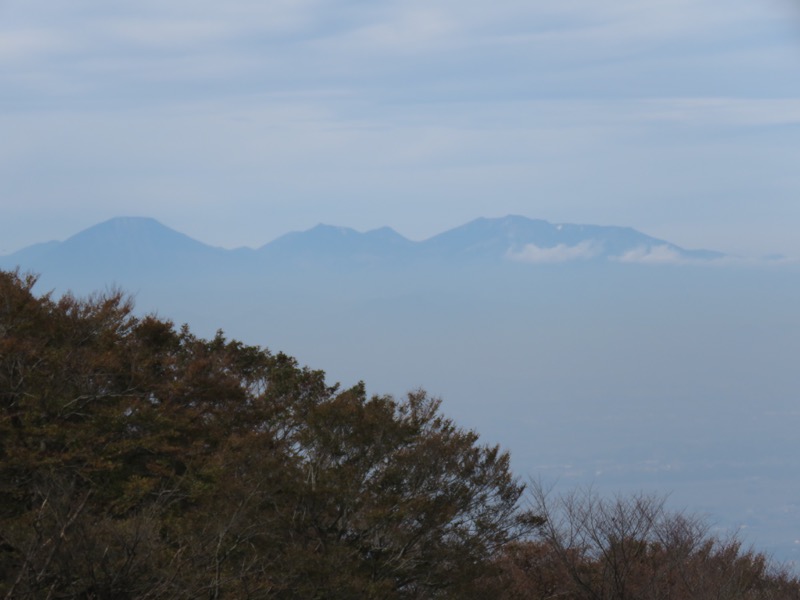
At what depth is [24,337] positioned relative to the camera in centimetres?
2250

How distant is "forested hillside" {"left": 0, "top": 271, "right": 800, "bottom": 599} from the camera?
19.0m

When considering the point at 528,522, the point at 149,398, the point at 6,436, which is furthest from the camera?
the point at 528,522

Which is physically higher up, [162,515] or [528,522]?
[162,515]

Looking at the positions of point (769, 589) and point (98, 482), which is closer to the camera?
point (98, 482)

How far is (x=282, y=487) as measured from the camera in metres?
21.6

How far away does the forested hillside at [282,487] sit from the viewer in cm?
1897

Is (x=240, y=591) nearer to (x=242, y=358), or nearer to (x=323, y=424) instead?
(x=323, y=424)

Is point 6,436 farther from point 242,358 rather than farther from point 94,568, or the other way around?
point 242,358

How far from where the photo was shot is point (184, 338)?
31.3 metres

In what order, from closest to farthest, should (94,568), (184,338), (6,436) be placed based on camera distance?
(94,568)
(6,436)
(184,338)

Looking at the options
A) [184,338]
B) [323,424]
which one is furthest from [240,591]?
[184,338]

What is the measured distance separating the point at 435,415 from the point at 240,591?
11.9 metres

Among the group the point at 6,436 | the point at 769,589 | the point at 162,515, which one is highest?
the point at 6,436

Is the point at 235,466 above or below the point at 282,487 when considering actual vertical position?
above
